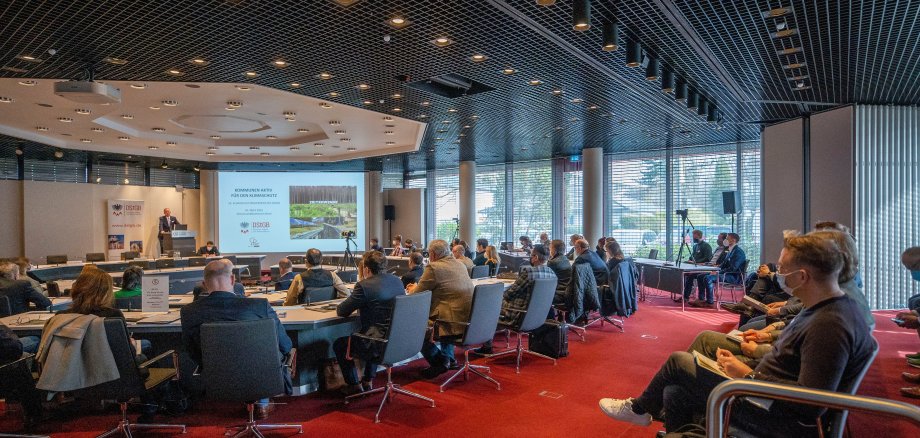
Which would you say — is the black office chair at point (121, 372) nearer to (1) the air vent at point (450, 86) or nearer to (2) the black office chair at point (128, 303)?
(2) the black office chair at point (128, 303)

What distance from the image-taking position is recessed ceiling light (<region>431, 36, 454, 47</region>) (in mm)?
5214

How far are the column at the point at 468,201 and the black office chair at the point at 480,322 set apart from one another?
10.8 m

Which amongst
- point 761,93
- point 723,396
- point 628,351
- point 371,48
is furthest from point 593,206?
point 723,396

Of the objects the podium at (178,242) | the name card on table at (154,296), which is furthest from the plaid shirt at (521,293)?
the podium at (178,242)

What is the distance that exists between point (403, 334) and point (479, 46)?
2976 mm

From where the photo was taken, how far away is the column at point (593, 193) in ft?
42.0

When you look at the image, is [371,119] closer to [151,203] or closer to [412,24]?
[412,24]

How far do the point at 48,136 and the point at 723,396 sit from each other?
42.5ft

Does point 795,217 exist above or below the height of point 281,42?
below

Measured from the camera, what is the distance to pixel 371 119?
953cm

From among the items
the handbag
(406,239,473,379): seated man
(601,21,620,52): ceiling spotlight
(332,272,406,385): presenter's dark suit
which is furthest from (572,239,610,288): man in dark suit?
(332,272,406,385): presenter's dark suit

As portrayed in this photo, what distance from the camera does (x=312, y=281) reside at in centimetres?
571

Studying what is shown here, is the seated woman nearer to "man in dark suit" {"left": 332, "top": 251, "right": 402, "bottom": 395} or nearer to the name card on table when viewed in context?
"man in dark suit" {"left": 332, "top": 251, "right": 402, "bottom": 395}

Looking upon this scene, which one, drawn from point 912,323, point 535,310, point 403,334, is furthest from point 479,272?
point 912,323
